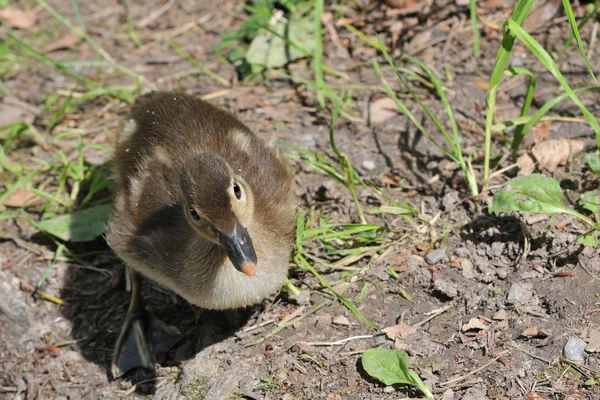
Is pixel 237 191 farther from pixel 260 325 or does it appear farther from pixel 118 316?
pixel 118 316

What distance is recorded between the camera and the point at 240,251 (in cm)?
356

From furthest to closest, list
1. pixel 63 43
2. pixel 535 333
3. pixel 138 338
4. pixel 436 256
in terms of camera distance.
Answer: pixel 63 43 → pixel 138 338 → pixel 436 256 → pixel 535 333

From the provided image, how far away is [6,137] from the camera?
19.8ft

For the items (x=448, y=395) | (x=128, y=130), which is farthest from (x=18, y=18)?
(x=448, y=395)

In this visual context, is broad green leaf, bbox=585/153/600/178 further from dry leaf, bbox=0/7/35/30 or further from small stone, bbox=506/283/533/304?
dry leaf, bbox=0/7/35/30

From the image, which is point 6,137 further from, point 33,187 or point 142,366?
point 142,366

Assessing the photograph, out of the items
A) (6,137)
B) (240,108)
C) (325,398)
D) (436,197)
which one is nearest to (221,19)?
(240,108)

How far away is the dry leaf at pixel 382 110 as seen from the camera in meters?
5.40

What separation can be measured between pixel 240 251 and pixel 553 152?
2210mm

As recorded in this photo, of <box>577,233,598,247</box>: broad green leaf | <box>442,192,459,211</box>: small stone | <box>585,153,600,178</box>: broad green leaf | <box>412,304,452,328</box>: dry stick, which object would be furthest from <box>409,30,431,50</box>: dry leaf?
<box>412,304,452,328</box>: dry stick

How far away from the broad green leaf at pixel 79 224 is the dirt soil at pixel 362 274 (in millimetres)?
184

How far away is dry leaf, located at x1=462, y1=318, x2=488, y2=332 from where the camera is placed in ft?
12.4

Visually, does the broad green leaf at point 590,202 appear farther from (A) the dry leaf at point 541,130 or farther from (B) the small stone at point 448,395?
(B) the small stone at point 448,395

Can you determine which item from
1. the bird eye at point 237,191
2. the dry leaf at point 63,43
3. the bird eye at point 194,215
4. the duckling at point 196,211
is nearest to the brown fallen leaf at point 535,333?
the duckling at point 196,211
